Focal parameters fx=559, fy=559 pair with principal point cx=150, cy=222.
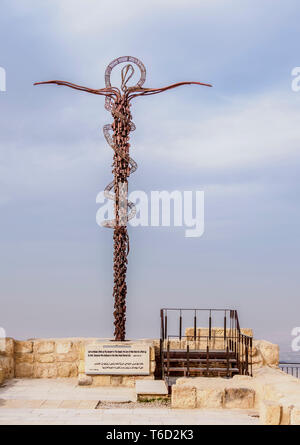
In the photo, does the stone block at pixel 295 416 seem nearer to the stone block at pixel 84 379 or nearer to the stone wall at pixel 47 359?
the stone block at pixel 84 379

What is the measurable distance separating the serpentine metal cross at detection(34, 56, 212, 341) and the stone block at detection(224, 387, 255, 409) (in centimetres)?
421

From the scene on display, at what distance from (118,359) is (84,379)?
82 centimetres

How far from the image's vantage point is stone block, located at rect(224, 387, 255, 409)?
8.69 meters

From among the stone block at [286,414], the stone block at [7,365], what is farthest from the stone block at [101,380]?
the stone block at [286,414]

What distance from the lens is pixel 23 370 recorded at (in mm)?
12922

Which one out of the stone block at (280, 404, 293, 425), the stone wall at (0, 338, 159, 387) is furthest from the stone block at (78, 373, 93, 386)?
the stone block at (280, 404, 293, 425)

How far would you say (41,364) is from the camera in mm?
12922

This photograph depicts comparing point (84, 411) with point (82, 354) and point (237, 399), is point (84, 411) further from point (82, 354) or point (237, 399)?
point (82, 354)

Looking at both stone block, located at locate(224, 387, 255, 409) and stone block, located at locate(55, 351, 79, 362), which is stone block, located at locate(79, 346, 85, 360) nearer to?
stone block, located at locate(55, 351, 79, 362)

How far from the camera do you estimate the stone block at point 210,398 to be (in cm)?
866

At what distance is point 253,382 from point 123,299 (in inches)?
159

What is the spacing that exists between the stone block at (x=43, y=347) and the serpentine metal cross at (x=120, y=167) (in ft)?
5.33
